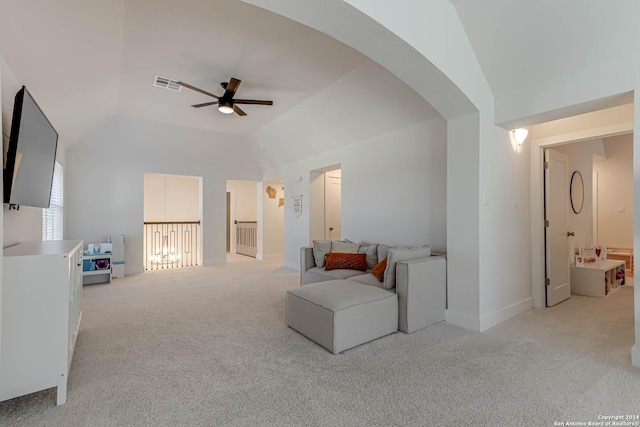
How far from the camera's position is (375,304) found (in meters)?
2.74

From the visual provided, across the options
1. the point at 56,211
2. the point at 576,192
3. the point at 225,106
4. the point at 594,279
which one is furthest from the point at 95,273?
the point at 576,192

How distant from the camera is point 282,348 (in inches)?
101

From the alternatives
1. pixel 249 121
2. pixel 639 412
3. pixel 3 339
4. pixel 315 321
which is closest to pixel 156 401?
pixel 3 339

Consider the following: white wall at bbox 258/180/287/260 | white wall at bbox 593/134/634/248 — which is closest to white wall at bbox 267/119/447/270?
white wall at bbox 258/180/287/260

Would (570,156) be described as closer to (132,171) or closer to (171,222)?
(132,171)

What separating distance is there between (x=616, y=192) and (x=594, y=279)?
2.94 meters

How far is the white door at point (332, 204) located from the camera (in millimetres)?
6551

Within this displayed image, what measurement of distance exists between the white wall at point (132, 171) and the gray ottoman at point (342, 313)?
15.0ft

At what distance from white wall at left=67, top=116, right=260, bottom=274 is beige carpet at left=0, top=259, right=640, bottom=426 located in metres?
3.14

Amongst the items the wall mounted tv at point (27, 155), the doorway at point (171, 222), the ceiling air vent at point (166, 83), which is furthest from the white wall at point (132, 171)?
the wall mounted tv at point (27, 155)

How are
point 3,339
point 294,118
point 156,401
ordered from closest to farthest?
point 3,339, point 156,401, point 294,118

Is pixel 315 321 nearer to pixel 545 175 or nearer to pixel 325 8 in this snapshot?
pixel 325 8

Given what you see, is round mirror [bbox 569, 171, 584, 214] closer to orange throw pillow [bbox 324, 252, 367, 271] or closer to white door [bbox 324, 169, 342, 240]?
orange throw pillow [bbox 324, 252, 367, 271]

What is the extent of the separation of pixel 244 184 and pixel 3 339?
7965mm
